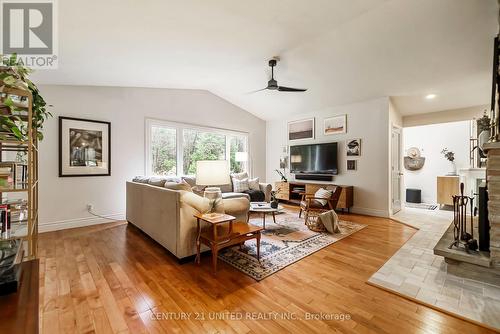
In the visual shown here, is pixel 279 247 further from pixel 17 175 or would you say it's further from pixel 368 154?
pixel 368 154

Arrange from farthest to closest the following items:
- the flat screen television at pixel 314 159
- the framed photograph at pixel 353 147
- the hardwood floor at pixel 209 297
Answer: the flat screen television at pixel 314 159, the framed photograph at pixel 353 147, the hardwood floor at pixel 209 297

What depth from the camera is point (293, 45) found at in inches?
129

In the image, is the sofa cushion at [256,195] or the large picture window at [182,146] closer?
the large picture window at [182,146]

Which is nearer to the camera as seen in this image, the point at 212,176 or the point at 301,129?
the point at 212,176

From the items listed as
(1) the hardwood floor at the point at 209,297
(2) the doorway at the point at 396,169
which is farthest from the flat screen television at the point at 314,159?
(1) the hardwood floor at the point at 209,297

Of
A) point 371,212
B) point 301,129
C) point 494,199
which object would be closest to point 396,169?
point 371,212

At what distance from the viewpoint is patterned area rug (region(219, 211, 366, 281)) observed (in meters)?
2.33

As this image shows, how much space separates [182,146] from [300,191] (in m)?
3.06

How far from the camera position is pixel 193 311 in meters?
1.65

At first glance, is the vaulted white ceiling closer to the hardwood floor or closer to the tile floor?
the hardwood floor

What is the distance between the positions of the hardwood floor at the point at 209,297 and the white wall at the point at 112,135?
1.19 meters

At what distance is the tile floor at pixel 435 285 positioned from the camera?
66.1 inches

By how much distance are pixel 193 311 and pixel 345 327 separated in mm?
1083

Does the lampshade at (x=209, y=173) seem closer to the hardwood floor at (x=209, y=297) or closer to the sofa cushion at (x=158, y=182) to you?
the sofa cushion at (x=158, y=182)
